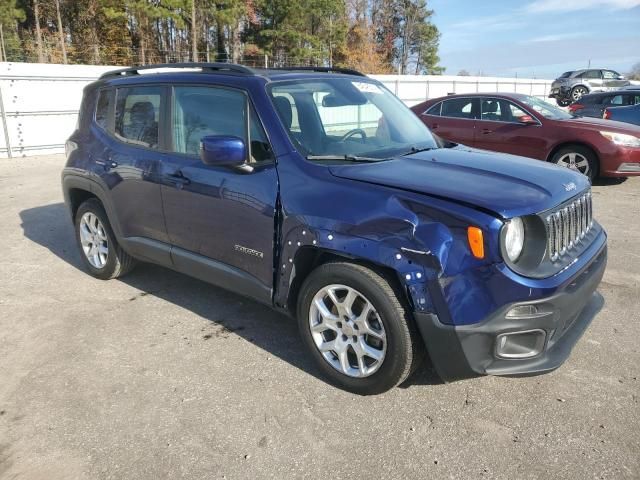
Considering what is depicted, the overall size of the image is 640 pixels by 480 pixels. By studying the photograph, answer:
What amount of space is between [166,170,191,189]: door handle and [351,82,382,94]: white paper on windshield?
1.46 m

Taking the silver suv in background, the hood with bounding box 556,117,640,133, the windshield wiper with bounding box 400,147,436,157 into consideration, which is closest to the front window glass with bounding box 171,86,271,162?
the windshield wiper with bounding box 400,147,436,157

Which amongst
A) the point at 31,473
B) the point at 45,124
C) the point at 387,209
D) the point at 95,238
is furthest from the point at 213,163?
the point at 45,124

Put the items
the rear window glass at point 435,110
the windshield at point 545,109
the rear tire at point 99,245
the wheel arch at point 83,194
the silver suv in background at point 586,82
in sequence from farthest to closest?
the silver suv in background at point 586,82, the rear window glass at point 435,110, the windshield at point 545,109, the rear tire at point 99,245, the wheel arch at point 83,194

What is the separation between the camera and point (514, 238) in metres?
2.71

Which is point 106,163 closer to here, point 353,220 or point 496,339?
point 353,220

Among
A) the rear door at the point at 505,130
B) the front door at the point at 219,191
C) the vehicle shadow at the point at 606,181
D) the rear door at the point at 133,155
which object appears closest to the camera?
the front door at the point at 219,191

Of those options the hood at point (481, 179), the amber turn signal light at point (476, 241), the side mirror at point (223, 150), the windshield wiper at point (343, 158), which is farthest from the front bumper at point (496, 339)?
the side mirror at point (223, 150)

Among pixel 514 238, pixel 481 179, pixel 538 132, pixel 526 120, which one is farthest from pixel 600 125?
pixel 514 238

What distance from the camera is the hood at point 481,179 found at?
8.89ft

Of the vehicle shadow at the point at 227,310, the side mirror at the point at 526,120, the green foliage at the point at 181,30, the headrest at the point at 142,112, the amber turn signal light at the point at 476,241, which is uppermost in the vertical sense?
the green foliage at the point at 181,30

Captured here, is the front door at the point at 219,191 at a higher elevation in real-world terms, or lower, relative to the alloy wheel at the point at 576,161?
higher

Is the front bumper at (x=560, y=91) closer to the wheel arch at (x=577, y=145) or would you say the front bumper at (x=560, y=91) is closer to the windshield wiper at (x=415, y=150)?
the wheel arch at (x=577, y=145)

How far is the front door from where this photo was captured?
3367 mm

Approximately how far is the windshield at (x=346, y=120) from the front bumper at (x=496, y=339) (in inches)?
47.8
